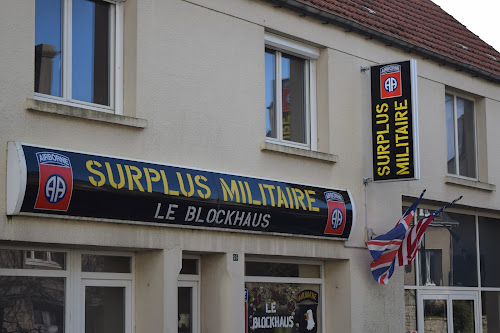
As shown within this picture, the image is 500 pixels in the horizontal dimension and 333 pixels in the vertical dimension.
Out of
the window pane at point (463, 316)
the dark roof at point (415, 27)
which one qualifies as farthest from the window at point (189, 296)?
the window pane at point (463, 316)

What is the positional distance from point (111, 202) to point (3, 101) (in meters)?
1.68

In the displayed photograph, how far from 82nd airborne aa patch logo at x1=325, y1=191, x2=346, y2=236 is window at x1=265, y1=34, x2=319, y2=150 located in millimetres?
953

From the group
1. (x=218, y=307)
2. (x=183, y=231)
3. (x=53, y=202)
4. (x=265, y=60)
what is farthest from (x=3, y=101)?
(x=265, y=60)

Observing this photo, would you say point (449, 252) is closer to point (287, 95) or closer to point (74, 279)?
point (287, 95)

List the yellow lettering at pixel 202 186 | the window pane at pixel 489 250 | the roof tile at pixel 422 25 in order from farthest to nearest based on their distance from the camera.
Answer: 1. the window pane at pixel 489 250
2. the roof tile at pixel 422 25
3. the yellow lettering at pixel 202 186

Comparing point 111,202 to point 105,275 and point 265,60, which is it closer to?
point 105,275

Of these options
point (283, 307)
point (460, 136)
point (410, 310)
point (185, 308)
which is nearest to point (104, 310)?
point (185, 308)

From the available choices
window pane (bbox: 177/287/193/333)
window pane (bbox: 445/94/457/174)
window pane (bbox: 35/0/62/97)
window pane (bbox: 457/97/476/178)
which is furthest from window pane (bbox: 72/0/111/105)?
window pane (bbox: 457/97/476/178)

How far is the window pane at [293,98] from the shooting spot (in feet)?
47.8

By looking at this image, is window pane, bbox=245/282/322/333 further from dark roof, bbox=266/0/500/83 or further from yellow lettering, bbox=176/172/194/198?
dark roof, bbox=266/0/500/83

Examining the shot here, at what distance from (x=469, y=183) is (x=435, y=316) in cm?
255

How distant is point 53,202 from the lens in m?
10.2

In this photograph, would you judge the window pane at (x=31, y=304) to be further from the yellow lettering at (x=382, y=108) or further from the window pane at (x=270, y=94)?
the yellow lettering at (x=382, y=108)

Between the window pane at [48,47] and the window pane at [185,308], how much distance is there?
10.7 feet
